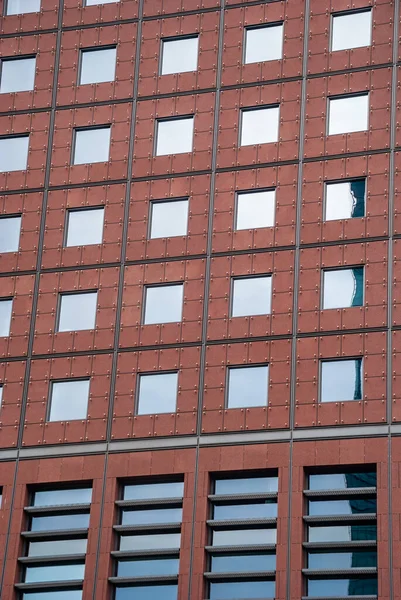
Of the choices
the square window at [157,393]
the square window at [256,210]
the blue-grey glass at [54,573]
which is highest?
the square window at [256,210]

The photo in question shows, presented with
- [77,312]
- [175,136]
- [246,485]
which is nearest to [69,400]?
[77,312]

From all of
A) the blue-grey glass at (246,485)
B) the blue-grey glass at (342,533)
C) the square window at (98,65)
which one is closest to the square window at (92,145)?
the square window at (98,65)

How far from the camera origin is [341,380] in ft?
195

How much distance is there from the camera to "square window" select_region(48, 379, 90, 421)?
2434 inches

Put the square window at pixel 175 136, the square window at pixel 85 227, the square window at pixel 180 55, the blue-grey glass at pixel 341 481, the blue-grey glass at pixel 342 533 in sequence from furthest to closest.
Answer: the square window at pixel 180 55 → the square window at pixel 175 136 → the square window at pixel 85 227 → the blue-grey glass at pixel 341 481 → the blue-grey glass at pixel 342 533

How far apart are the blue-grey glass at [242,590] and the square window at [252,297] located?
11266 millimetres

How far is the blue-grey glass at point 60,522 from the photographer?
59.8 meters

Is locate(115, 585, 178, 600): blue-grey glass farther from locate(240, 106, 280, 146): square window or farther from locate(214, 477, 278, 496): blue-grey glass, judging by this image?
locate(240, 106, 280, 146): square window

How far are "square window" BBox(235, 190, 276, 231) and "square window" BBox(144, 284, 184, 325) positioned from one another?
12.6 feet

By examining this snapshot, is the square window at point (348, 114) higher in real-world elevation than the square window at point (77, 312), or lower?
higher

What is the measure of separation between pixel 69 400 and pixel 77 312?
13.3ft

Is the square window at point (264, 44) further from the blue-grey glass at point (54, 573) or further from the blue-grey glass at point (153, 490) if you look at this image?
the blue-grey glass at point (54, 573)

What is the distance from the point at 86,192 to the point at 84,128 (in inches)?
134

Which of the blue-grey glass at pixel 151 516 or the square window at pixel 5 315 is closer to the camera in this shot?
the blue-grey glass at pixel 151 516
